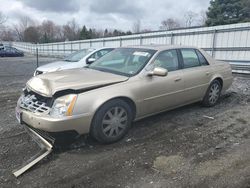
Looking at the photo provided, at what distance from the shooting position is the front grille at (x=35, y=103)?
3.29 metres

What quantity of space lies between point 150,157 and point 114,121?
2.61 ft

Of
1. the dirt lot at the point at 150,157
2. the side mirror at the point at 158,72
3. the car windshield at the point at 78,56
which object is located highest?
the car windshield at the point at 78,56

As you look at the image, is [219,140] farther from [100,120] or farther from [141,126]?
[100,120]

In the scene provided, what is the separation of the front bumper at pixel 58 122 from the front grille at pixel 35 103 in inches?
2.9

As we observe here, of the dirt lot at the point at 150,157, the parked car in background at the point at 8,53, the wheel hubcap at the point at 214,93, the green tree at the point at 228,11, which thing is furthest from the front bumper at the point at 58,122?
the parked car in background at the point at 8,53

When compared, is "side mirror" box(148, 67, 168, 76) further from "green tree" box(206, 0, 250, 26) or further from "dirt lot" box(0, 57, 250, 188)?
"green tree" box(206, 0, 250, 26)

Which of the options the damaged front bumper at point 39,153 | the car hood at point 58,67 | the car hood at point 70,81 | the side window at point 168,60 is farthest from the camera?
the car hood at point 58,67

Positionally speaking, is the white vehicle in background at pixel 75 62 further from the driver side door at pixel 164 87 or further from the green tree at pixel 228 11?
the green tree at pixel 228 11

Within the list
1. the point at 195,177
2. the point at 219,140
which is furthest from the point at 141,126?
the point at 195,177

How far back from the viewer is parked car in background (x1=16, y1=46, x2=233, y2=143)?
324 centimetres

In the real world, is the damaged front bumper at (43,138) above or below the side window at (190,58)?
below

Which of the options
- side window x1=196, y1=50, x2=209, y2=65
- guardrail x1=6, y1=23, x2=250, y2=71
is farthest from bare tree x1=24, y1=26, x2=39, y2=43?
side window x1=196, y1=50, x2=209, y2=65

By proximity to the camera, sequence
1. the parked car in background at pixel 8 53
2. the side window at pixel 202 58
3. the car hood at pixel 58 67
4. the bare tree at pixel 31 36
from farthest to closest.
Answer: the bare tree at pixel 31 36 < the parked car in background at pixel 8 53 < the car hood at pixel 58 67 < the side window at pixel 202 58

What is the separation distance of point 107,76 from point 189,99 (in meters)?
2.05
